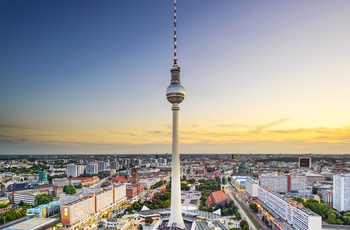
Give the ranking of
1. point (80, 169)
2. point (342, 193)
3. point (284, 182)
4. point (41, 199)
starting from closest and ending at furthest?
point (342, 193) < point (41, 199) < point (284, 182) < point (80, 169)

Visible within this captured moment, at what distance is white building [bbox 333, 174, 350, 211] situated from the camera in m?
33.5

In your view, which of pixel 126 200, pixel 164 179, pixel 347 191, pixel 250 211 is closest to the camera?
pixel 347 191

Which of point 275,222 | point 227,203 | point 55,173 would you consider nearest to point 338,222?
point 275,222

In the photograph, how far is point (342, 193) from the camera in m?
33.8

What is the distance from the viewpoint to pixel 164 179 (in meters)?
65.6

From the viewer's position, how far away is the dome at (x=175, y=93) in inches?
1055

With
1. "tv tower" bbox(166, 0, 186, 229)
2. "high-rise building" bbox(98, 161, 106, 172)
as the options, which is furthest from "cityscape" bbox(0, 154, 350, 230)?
"high-rise building" bbox(98, 161, 106, 172)

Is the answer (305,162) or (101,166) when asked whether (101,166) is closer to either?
(101,166)

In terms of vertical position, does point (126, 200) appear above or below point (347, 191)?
below

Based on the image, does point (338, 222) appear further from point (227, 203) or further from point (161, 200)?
point (161, 200)

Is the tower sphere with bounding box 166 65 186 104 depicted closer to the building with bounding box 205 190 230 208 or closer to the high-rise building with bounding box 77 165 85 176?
the building with bounding box 205 190 230 208

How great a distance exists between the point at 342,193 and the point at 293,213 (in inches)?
409

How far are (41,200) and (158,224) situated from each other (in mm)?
18270

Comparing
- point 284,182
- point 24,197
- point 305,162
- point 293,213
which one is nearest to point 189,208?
point 293,213
